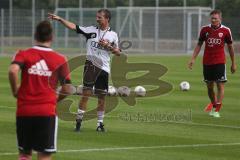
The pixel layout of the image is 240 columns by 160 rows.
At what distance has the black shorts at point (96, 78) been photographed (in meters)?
15.9

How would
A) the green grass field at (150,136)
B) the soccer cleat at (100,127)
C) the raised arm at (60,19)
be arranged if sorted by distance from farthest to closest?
the soccer cleat at (100,127)
the raised arm at (60,19)
the green grass field at (150,136)

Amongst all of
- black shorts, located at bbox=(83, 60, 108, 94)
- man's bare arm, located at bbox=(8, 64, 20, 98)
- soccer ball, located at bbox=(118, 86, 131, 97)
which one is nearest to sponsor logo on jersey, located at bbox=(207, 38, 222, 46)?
soccer ball, located at bbox=(118, 86, 131, 97)

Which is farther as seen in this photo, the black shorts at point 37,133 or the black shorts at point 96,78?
the black shorts at point 96,78

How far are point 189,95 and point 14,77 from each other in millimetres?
15686

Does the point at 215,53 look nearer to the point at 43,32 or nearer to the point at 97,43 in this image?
the point at 97,43

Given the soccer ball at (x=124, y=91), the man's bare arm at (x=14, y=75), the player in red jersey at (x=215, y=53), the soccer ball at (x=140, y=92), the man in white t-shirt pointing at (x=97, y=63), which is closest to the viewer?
the man's bare arm at (x=14, y=75)

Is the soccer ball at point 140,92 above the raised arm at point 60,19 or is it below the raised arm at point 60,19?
below

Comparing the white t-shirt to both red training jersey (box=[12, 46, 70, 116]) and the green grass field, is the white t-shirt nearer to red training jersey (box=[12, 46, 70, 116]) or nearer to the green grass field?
the green grass field

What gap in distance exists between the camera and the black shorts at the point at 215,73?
19.4m

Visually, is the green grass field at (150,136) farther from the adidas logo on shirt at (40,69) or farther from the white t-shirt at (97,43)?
the adidas logo on shirt at (40,69)

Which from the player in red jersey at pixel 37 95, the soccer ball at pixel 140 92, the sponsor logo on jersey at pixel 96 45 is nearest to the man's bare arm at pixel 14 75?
the player in red jersey at pixel 37 95

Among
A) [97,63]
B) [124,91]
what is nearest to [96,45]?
[97,63]

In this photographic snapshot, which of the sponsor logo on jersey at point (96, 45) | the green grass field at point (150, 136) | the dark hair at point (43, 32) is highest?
the dark hair at point (43, 32)

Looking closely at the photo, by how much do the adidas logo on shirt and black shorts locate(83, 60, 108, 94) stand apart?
639 centimetres
